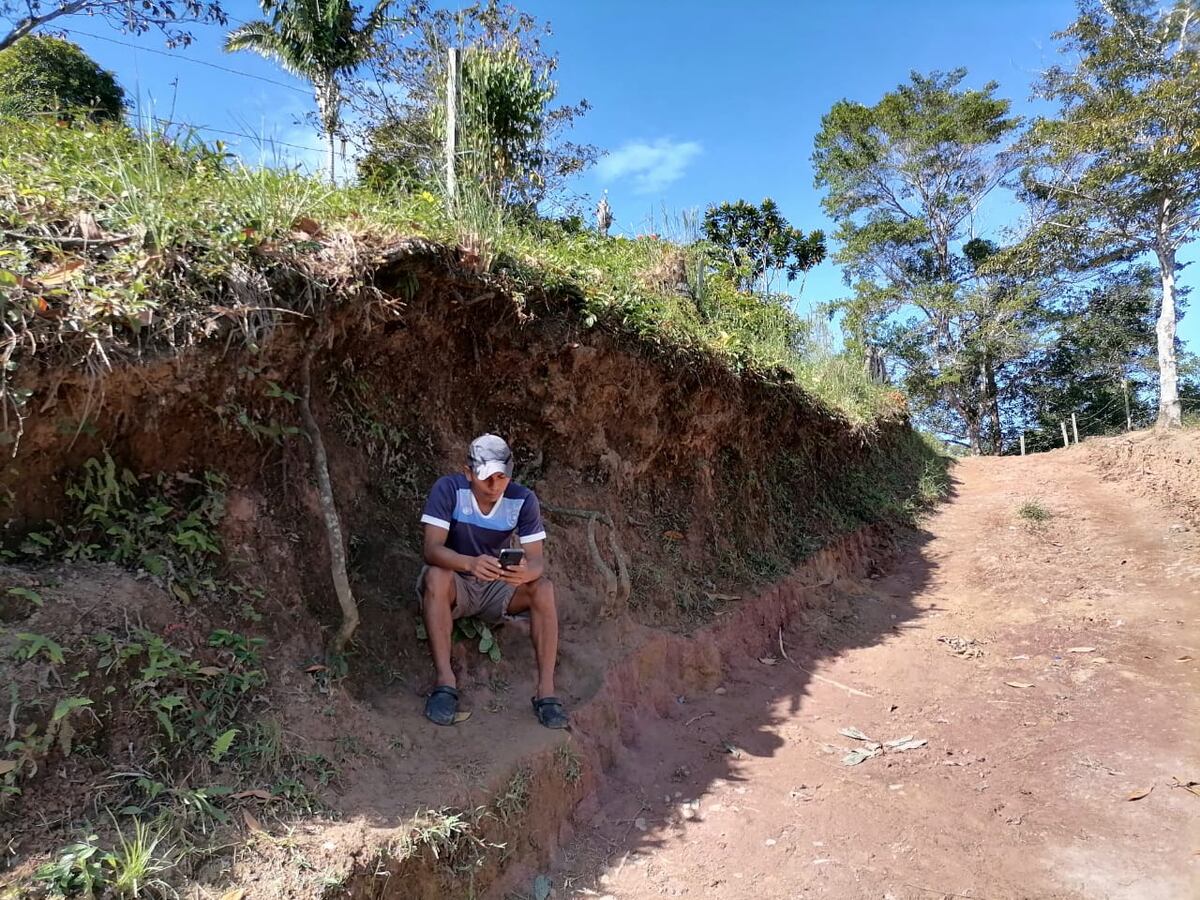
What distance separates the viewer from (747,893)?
2.88 m

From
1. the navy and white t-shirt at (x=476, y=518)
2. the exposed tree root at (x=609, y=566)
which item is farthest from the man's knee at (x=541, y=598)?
the exposed tree root at (x=609, y=566)

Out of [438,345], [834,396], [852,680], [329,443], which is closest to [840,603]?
[852,680]

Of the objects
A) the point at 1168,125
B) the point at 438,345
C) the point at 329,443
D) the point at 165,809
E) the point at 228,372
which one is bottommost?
the point at 165,809

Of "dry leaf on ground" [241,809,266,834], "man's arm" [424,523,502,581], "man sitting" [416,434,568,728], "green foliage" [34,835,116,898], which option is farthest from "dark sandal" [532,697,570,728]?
"green foliage" [34,835,116,898]

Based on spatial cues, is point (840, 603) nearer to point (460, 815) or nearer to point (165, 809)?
point (460, 815)

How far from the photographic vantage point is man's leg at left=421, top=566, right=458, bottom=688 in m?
3.11

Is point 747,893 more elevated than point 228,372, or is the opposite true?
point 228,372

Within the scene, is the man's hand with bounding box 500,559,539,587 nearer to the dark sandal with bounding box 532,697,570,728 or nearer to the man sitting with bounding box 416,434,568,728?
the man sitting with bounding box 416,434,568,728

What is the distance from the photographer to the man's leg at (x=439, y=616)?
311 centimetres

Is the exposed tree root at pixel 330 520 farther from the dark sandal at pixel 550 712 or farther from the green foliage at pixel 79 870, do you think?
the green foliage at pixel 79 870

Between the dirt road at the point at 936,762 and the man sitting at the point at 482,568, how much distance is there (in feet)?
2.88

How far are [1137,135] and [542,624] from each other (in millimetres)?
14275

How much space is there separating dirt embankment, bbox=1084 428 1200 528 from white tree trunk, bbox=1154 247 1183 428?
40cm

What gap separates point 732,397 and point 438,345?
2.84m
